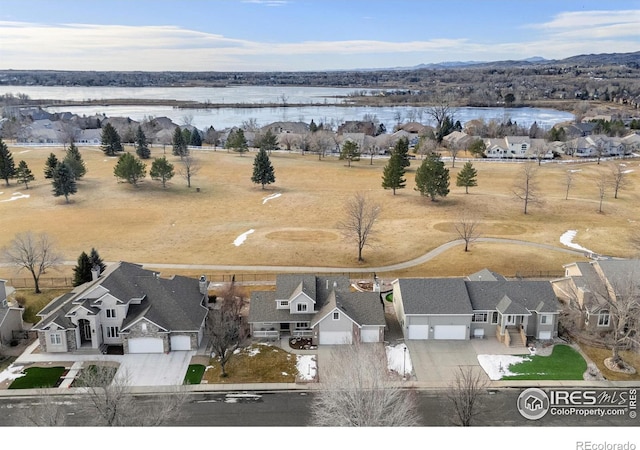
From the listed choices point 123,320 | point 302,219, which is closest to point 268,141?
point 302,219

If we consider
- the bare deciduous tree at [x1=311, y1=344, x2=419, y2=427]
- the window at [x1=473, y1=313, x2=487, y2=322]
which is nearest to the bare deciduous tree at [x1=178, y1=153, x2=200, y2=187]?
the window at [x1=473, y1=313, x2=487, y2=322]

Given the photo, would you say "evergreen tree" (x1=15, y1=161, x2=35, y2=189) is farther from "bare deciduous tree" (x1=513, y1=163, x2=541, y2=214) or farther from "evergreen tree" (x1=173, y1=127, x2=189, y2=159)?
"bare deciduous tree" (x1=513, y1=163, x2=541, y2=214)

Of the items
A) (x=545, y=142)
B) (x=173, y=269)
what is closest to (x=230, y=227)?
(x=173, y=269)

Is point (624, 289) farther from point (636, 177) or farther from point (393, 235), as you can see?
point (636, 177)

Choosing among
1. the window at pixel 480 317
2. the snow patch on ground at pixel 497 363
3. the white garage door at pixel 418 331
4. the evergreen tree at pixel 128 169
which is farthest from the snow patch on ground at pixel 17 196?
the snow patch on ground at pixel 497 363

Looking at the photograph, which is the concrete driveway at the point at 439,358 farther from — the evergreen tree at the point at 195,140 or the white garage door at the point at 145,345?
the evergreen tree at the point at 195,140

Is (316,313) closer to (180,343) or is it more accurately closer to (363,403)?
(180,343)
